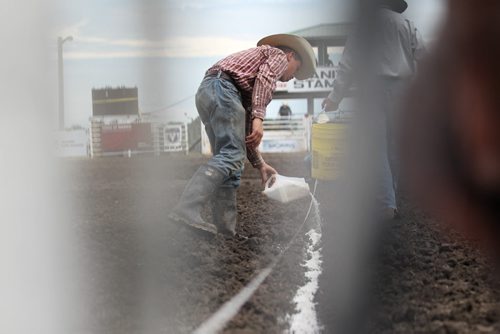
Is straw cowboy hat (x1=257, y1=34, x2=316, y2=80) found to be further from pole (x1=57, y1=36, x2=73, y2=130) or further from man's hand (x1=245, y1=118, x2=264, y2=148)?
pole (x1=57, y1=36, x2=73, y2=130)

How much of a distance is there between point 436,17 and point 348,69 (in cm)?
11

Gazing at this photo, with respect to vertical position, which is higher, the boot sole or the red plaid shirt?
the red plaid shirt

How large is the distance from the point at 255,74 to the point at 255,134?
0.09 meters

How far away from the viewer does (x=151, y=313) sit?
30.0 inches

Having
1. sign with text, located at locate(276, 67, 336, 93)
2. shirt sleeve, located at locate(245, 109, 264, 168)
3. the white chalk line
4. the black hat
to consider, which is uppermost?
the black hat

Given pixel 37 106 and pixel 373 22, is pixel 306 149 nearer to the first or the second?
pixel 373 22

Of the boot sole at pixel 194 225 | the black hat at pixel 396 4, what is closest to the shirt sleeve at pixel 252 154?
the boot sole at pixel 194 225

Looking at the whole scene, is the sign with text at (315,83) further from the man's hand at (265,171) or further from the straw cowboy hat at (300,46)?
the man's hand at (265,171)

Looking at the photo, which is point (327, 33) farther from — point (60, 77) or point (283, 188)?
point (60, 77)

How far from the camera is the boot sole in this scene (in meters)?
0.81

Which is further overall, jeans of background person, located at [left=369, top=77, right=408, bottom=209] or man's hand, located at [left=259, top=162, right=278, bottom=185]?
man's hand, located at [left=259, top=162, right=278, bottom=185]

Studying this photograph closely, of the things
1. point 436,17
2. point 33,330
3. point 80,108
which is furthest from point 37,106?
point 436,17

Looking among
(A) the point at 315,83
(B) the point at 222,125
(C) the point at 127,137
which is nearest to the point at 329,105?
(A) the point at 315,83

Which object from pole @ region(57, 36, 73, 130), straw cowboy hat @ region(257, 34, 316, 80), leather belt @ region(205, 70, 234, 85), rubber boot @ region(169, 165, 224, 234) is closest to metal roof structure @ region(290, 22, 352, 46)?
straw cowboy hat @ region(257, 34, 316, 80)
